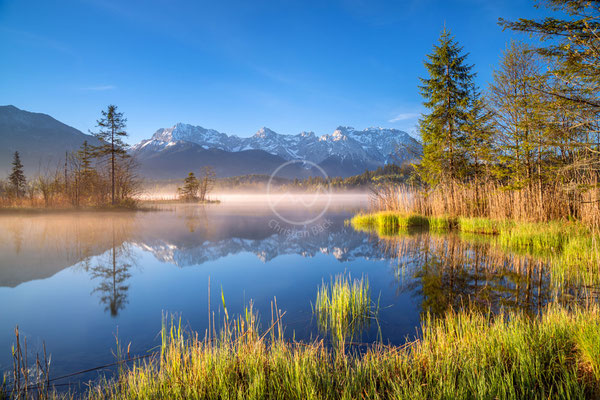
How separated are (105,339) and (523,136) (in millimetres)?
A: 14531

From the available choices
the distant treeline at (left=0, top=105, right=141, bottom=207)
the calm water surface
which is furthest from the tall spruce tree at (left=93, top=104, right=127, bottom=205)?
the calm water surface

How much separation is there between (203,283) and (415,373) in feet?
18.0

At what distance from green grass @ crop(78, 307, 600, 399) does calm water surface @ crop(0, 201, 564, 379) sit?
1.18 m

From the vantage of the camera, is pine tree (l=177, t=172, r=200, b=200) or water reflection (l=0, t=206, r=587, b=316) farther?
pine tree (l=177, t=172, r=200, b=200)

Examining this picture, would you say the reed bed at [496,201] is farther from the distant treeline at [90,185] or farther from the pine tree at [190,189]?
the pine tree at [190,189]

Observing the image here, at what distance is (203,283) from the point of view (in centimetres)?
682

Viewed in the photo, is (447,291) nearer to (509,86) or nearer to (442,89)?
(509,86)

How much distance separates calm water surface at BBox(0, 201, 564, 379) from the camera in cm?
418

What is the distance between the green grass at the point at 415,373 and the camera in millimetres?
2139

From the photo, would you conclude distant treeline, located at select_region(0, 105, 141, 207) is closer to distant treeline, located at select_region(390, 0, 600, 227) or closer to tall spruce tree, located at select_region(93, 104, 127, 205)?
tall spruce tree, located at select_region(93, 104, 127, 205)

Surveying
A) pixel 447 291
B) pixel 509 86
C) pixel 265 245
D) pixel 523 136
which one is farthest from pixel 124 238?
Answer: pixel 509 86

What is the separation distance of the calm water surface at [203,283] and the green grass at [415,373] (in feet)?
3.87

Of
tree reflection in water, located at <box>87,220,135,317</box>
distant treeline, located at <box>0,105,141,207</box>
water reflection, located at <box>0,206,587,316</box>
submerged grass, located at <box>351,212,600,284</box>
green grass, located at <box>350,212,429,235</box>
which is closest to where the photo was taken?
water reflection, located at <box>0,206,587,316</box>

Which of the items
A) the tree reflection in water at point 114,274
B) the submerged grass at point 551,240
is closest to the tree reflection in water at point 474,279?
the submerged grass at point 551,240
